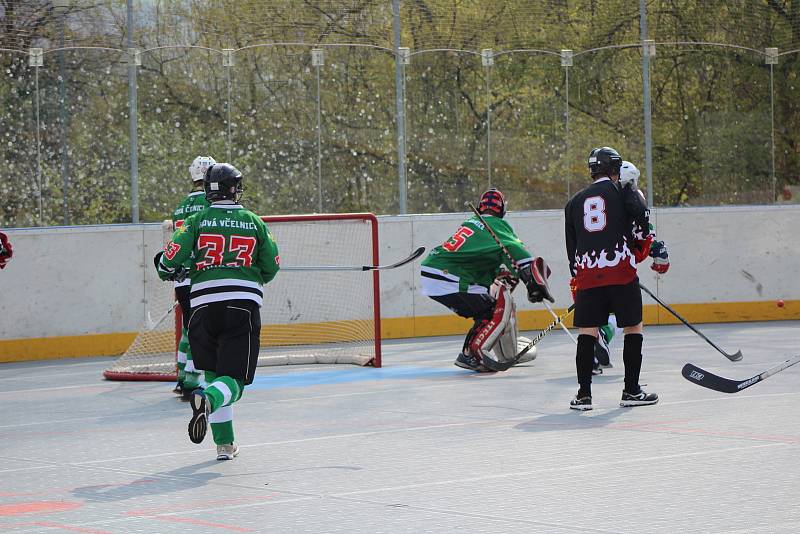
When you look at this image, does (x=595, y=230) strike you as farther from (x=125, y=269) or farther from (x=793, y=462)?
(x=125, y=269)

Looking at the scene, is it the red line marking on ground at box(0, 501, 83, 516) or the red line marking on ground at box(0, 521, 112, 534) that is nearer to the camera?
the red line marking on ground at box(0, 521, 112, 534)

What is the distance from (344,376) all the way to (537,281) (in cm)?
187

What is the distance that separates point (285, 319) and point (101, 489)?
7.30m

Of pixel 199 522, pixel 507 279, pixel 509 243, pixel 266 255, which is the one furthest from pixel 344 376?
pixel 199 522

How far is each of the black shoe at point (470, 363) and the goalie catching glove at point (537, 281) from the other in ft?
2.70

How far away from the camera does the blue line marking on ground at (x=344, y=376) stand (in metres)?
10.5

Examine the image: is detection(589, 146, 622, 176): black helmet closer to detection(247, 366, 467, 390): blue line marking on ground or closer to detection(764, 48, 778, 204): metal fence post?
detection(247, 366, 467, 390): blue line marking on ground

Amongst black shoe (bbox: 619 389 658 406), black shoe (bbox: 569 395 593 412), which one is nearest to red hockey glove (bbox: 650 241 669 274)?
black shoe (bbox: 619 389 658 406)

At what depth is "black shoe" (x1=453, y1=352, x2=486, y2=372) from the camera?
10805 millimetres

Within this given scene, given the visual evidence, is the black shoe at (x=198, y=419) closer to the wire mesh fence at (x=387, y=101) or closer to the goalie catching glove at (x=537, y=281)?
the goalie catching glove at (x=537, y=281)

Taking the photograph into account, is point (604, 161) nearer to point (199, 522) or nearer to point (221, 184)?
point (221, 184)

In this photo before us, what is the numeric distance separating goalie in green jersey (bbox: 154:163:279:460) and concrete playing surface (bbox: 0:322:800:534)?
0.42 meters

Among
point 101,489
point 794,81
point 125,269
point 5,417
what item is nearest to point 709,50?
point 794,81

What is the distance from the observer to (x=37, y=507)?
550cm
